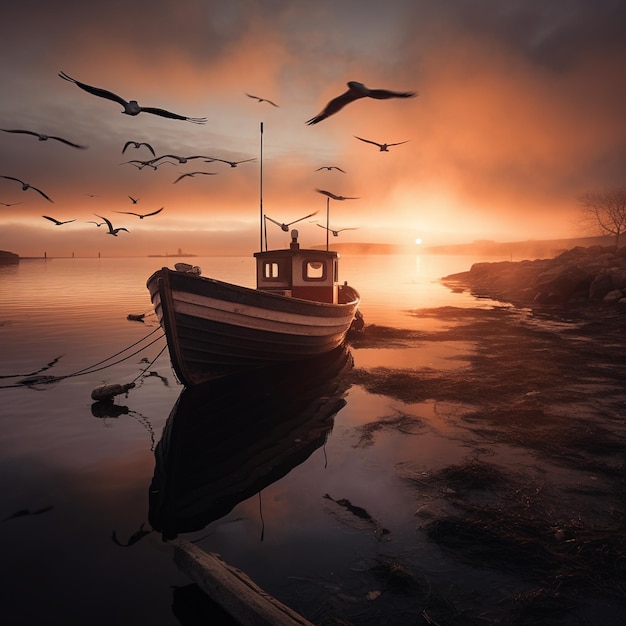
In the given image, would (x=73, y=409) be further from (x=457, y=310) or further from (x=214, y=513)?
(x=457, y=310)

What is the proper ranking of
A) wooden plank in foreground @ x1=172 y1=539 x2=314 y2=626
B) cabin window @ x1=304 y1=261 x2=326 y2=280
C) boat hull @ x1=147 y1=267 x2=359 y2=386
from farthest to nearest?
cabin window @ x1=304 y1=261 x2=326 y2=280
boat hull @ x1=147 y1=267 x2=359 y2=386
wooden plank in foreground @ x1=172 y1=539 x2=314 y2=626

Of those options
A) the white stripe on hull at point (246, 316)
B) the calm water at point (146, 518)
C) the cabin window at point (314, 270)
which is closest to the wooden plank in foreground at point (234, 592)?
the calm water at point (146, 518)

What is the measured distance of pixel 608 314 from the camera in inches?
923

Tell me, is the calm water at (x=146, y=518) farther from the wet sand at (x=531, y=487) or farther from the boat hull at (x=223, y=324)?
the boat hull at (x=223, y=324)

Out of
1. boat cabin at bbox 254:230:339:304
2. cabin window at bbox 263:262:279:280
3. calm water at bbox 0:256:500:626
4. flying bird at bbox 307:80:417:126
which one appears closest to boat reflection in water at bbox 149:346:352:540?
calm water at bbox 0:256:500:626

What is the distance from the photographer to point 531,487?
600 centimetres

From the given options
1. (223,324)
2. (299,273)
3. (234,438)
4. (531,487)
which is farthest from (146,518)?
(299,273)

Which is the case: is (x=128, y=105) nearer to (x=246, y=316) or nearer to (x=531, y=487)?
(x=246, y=316)

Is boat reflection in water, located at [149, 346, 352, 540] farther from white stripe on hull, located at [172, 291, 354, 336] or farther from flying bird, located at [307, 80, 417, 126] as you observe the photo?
flying bird, located at [307, 80, 417, 126]

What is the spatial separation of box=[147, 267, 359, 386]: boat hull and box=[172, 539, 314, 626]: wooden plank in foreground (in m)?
6.73

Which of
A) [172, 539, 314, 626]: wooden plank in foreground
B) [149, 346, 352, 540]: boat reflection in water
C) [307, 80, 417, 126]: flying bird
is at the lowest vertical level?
[149, 346, 352, 540]: boat reflection in water

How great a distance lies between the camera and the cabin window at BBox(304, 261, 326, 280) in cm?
1549

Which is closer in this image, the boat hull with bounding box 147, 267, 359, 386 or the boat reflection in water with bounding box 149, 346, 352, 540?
the boat reflection in water with bounding box 149, 346, 352, 540

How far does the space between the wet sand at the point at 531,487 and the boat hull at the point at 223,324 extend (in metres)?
2.40
